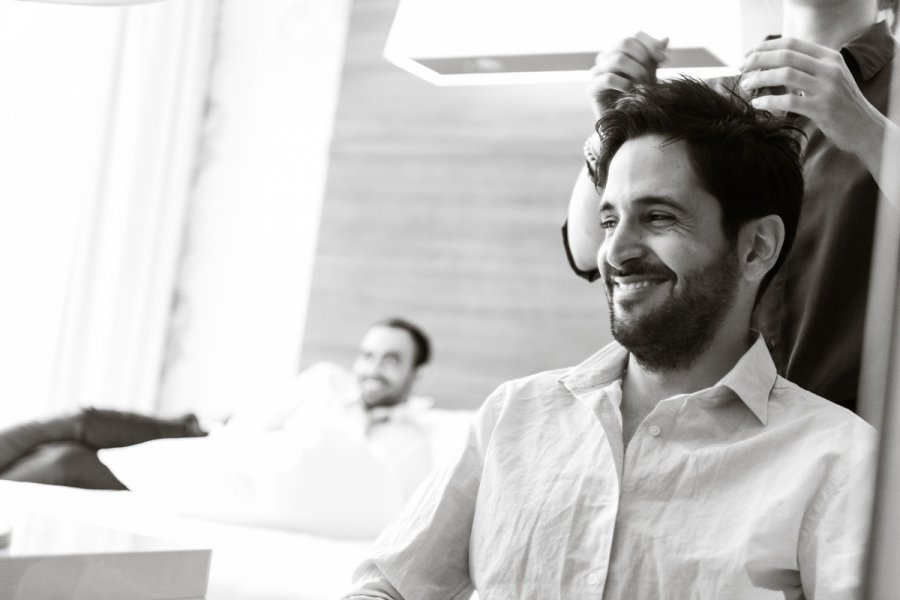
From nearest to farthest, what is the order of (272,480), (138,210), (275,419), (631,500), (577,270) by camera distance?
(631,500) → (577,270) → (272,480) → (275,419) → (138,210)

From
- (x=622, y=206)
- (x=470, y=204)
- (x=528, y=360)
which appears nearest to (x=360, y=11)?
(x=470, y=204)

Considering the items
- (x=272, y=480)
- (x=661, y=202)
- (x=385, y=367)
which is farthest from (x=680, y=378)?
(x=385, y=367)

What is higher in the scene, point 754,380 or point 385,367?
point 754,380

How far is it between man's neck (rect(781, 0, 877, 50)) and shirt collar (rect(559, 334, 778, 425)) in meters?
0.37

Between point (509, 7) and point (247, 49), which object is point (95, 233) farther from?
point (509, 7)

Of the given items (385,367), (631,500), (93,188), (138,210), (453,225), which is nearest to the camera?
(631,500)

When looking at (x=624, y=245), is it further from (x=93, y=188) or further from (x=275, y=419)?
(x=93, y=188)

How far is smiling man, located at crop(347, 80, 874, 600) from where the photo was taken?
0.78 m

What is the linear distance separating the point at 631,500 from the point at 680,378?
135 mm

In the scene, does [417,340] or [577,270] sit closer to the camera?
[577,270]

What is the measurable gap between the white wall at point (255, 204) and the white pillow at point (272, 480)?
50.8 inches

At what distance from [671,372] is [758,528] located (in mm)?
185

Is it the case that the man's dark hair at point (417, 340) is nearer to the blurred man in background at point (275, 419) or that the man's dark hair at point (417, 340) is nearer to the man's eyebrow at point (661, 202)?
the blurred man in background at point (275, 419)

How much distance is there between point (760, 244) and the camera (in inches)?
36.5
